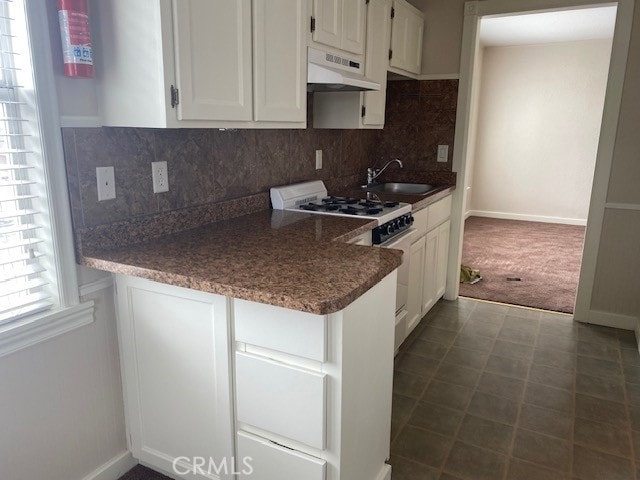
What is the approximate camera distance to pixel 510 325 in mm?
3414

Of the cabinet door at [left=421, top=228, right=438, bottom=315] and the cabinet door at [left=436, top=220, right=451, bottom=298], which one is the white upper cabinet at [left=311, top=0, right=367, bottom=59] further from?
the cabinet door at [left=436, top=220, right=451, bottom=298]

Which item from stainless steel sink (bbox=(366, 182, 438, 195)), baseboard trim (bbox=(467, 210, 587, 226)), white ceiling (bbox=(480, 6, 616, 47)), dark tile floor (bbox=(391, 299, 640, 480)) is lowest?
dark tile floor (bbox=(391, 299, 640, 480))

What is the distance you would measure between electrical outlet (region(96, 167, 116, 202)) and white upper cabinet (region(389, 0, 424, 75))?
2.08 m

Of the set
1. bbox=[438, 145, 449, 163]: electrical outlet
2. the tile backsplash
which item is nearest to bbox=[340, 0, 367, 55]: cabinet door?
the tile backsplash

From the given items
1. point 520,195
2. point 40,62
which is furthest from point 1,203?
point 520,195

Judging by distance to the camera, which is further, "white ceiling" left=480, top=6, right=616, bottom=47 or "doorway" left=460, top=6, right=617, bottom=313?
"doorway" left=460, top=6, right=617, bottom=313

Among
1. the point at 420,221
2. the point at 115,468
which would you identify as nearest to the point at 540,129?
the point at 420,221

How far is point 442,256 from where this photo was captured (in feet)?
12.1

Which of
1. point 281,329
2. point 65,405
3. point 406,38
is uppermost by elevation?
point 406,38

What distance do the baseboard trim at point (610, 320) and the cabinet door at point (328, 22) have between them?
2600mm

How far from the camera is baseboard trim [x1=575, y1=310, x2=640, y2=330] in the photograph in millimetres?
3330

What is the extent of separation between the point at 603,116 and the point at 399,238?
1.76 metres

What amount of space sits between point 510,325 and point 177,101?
281 cm

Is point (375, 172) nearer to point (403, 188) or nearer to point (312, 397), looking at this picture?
point (403, 188)
